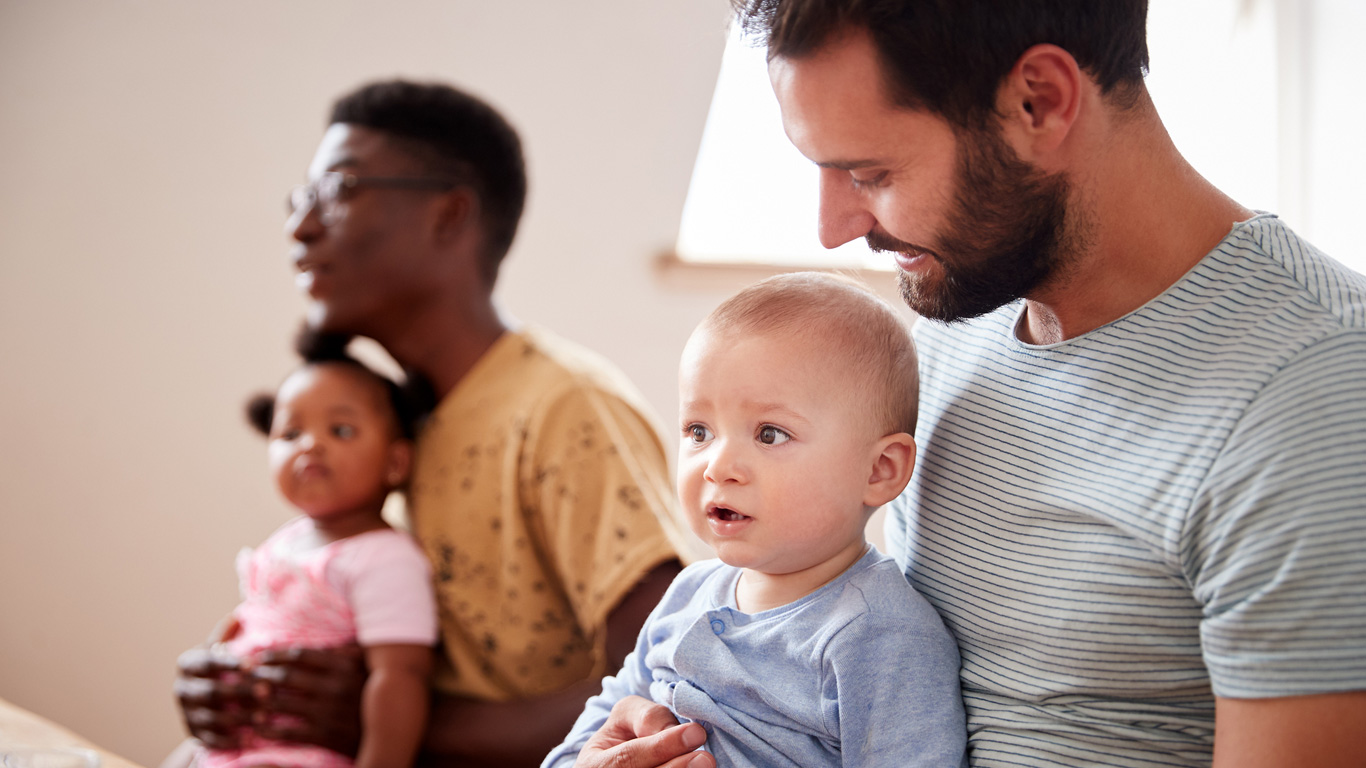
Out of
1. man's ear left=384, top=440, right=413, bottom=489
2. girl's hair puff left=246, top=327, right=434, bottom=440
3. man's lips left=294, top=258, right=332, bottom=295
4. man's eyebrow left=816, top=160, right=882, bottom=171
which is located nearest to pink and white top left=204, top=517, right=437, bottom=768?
man's ear left=384, top=440, right=413, bottom=489

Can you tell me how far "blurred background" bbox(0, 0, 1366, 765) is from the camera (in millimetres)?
3043

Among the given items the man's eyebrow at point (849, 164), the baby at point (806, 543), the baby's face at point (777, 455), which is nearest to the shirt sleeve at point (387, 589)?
the baby at point (806, 543)

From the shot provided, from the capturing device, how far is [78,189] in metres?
3.05

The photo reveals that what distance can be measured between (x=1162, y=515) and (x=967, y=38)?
1.76 feet

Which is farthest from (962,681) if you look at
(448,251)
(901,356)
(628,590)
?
(448,251)

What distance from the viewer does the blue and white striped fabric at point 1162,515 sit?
889 mm

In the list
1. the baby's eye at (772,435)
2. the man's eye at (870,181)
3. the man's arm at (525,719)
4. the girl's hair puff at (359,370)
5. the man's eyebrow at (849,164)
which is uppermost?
the man's eyebrow at (849,164)

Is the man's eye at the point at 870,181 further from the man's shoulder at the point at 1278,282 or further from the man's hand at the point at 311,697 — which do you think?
the man's hand at the point at 311,697

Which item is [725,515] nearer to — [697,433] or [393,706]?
[697,433]

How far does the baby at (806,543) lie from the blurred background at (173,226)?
225cm

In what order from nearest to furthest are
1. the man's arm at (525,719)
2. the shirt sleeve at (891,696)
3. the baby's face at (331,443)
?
the shirt sleeve at (891,696)
the man's arm at (525,719)
the baby's face at (331,443)

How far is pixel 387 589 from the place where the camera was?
1.86 meters

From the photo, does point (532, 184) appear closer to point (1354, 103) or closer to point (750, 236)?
point (750, 236)

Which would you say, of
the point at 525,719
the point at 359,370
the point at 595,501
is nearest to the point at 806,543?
the point at 595,501
